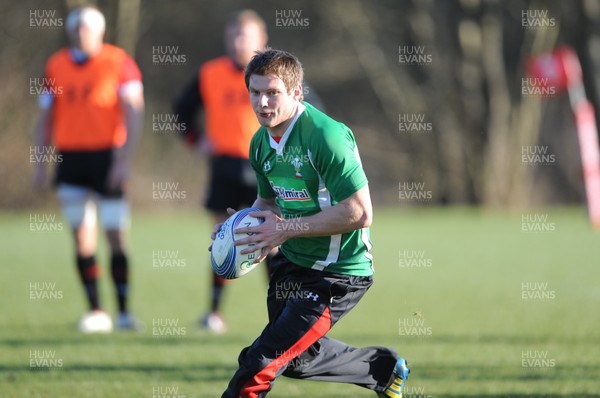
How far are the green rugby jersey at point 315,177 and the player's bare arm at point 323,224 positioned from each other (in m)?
0.04

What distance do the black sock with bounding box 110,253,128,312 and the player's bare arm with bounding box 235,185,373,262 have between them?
3.98 metres

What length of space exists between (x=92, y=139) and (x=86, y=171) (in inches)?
11.2

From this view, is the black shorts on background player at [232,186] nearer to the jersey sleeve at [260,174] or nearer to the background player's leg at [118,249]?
the background player's leg at [118,249]

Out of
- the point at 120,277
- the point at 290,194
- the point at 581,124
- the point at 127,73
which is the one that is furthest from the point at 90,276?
the point at 581,124

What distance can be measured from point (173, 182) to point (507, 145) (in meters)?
8.36

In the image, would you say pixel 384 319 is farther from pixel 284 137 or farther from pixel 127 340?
pixel 284 137

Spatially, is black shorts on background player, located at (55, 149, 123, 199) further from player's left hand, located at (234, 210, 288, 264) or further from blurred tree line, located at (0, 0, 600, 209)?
blurred tree line, located at (0, 0, 600, 209)

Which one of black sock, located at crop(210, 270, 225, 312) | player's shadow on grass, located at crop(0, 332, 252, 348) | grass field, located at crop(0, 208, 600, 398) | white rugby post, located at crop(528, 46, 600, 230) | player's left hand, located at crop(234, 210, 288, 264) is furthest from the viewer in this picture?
white rugby post, located at crop(528, 46, 600, 230)

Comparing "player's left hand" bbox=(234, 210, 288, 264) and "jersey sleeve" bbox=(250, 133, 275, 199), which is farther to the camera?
"jersey sleeve" bbox=(250, 133, 275, 199)

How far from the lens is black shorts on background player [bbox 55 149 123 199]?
7.91 m

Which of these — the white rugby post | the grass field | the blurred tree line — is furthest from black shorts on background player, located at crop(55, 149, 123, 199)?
the blurred tree line

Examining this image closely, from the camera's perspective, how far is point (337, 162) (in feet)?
14.0

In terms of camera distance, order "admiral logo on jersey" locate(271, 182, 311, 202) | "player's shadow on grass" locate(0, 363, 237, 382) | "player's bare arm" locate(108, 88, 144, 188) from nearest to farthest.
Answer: "admiral logo on jersey" locate(271, 182, 311, 202)
"player's shadow on grass" locate(0, 363, 237, 382)
"player's bare arm" locate(108, 88, 144, 188)

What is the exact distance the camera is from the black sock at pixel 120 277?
316 inches
